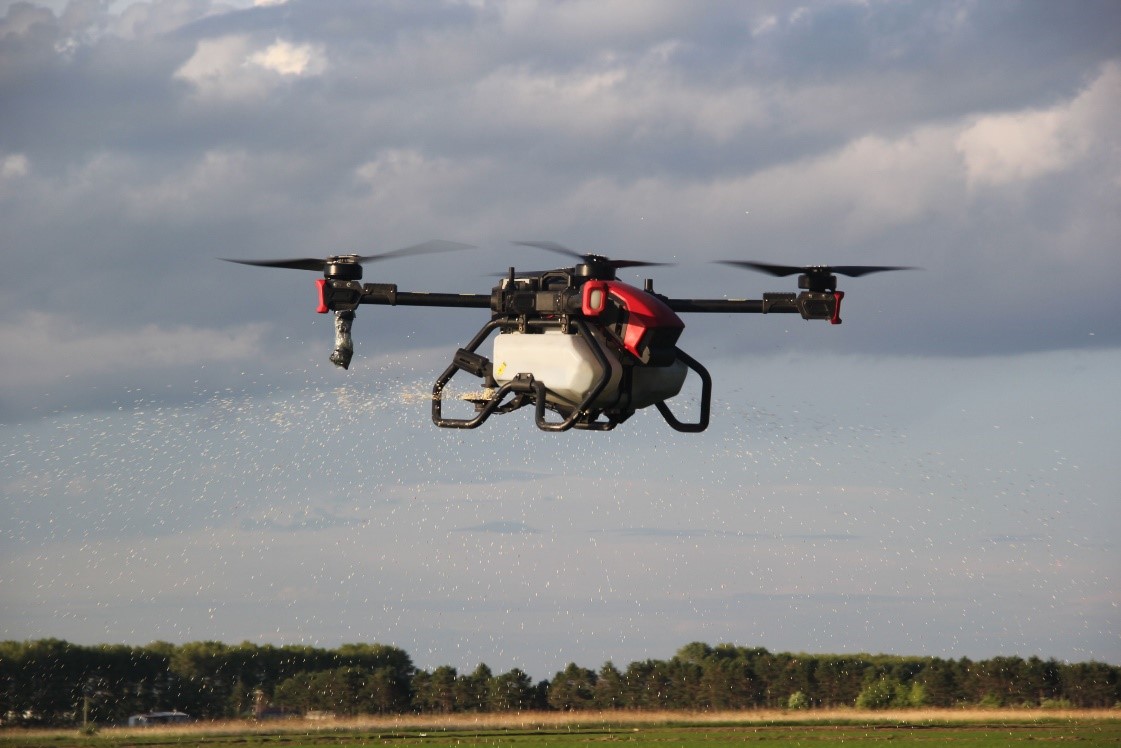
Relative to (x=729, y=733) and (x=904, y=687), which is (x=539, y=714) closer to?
(x=729, y=733)

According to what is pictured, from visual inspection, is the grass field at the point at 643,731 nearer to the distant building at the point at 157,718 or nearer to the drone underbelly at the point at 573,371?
the distant building at the point at 157,718

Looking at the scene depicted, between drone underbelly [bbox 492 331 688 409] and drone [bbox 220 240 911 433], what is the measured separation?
Result: 2 cm

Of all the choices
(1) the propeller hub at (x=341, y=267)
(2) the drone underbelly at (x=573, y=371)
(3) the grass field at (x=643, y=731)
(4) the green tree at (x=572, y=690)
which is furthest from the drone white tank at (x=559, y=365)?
(4) the green tree at (x=572, y=690)

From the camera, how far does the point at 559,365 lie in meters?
28.1

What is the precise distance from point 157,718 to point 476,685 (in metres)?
16.4

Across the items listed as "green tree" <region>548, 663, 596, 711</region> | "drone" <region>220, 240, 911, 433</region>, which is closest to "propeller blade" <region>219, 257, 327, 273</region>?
"drone" <region>220, 240, 911, 433</region>

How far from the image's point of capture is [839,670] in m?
79.2

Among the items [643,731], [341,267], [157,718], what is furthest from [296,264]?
[157,718]

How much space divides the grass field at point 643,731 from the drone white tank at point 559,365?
34652 millimetres

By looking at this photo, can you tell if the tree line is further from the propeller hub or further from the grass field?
the propeller hub

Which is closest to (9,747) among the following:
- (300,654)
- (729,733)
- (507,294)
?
(300,654)

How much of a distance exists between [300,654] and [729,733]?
28.3m

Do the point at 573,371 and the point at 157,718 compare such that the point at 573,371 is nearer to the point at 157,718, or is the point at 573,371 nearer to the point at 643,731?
the point at 643,731

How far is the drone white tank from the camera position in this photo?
27844 millimetres
